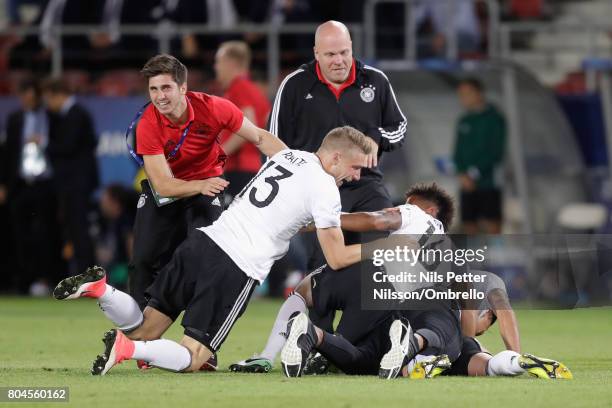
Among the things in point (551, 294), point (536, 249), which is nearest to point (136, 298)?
point (551, 294)

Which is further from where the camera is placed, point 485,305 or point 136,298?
point 136,298

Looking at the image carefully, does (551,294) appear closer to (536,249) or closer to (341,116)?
(341,116)

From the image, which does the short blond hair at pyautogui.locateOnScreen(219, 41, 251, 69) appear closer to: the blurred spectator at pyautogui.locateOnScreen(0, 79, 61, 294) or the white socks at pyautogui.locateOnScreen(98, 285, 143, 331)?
the blurred spectator at pyautogui.locateOnScreen(0, 79, 61, 294)

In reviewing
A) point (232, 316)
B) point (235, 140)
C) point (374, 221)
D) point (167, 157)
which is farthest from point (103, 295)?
point (235, 140)

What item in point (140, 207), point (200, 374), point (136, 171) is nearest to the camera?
point (200, 374)

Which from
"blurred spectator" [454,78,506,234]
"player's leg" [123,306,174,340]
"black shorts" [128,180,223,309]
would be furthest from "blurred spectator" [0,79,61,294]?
"player's leg" [123,306,174,340]

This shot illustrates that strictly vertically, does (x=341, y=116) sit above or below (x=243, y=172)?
above

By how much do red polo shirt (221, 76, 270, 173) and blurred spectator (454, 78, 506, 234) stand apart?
108 inches

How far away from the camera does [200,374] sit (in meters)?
8.55

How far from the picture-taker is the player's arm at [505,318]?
8.75m

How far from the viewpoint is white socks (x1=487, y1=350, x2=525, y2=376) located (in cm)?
837

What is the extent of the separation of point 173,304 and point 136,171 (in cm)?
817

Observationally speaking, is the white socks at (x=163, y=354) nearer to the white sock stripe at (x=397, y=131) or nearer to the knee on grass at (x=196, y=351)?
the knee on grass at (x=196, y=351)

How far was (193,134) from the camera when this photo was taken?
9.37 meters
